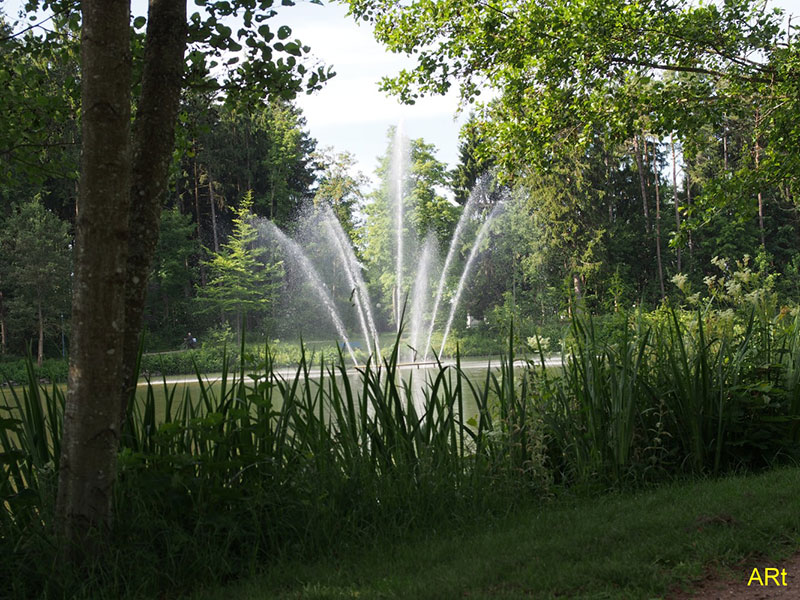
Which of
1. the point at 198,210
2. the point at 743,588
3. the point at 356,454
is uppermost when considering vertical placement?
the point at 198,210

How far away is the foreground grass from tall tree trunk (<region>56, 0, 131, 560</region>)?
0.61m

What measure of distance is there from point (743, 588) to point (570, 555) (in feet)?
1.95

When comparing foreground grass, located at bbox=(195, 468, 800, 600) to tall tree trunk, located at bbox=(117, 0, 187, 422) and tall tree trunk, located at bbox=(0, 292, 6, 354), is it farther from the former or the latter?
tall tree trunk, located at bbox=(0, 292, 6, 354)

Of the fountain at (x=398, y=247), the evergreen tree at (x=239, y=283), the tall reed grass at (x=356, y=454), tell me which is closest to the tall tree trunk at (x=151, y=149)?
the tall reed grass at (x=356, y=454)

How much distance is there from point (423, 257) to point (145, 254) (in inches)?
1483

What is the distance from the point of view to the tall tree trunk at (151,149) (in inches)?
127

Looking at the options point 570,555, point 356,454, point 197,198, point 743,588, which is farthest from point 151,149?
point 197,198

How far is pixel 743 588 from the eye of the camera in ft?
8.20

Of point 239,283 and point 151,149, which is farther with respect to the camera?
point 239,283

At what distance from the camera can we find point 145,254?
3283 millimetres

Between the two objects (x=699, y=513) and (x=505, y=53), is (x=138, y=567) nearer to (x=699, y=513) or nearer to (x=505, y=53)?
(x=699, y=513)

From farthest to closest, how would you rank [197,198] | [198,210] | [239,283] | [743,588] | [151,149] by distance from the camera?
[198,210], [197,198], [239,283], [151,149], [743,588]

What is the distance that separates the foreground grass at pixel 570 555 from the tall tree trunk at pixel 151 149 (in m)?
1.28

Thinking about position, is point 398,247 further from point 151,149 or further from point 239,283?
point 151,149
